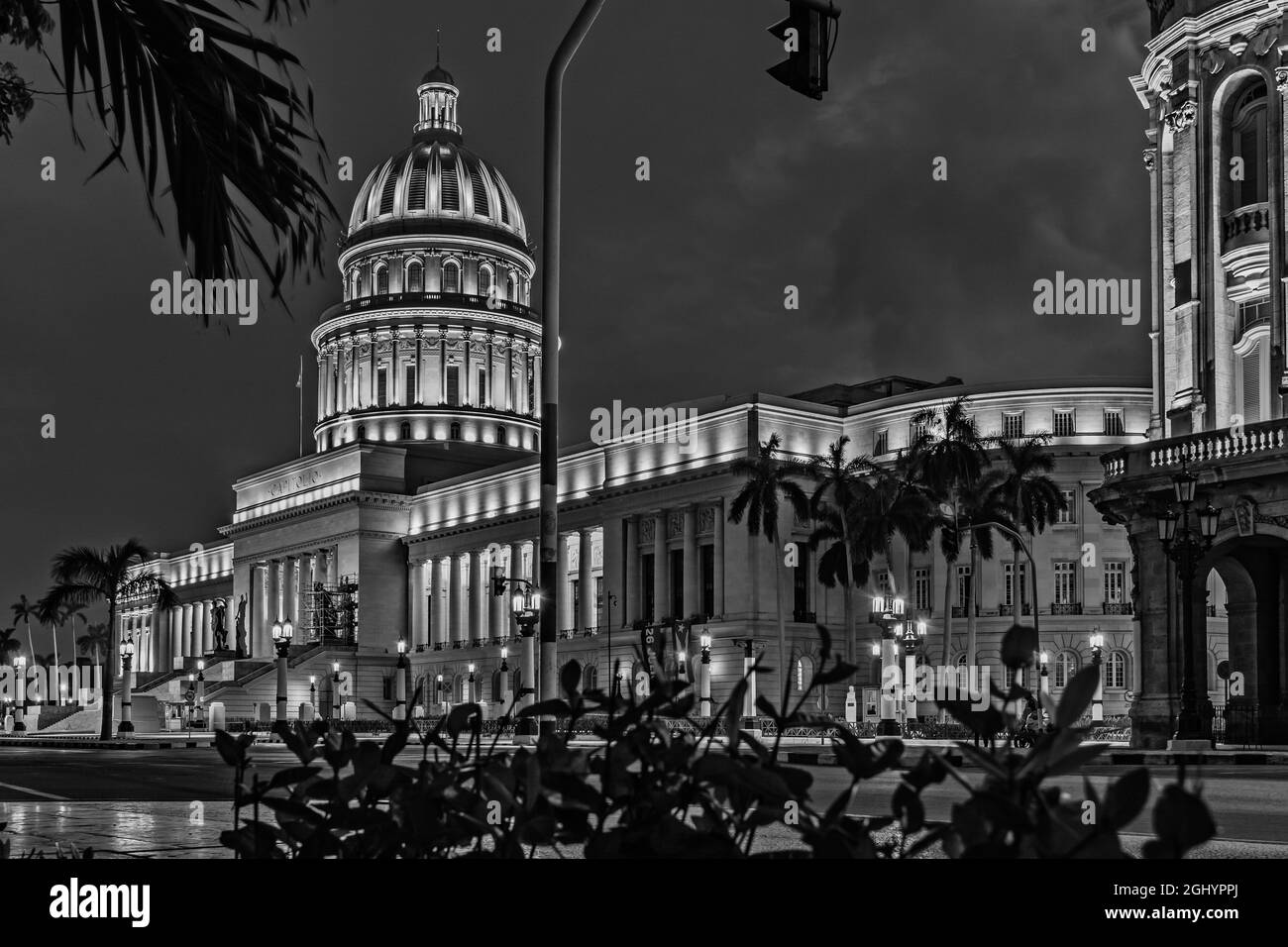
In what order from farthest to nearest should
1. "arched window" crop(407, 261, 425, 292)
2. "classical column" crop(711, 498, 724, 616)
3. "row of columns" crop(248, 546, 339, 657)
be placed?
"arched window" crop(407, 261, 425, 292) → "row of columns" crop(248, 546, 339, 657) → "classical column" crop(711, 498, 724, 616)

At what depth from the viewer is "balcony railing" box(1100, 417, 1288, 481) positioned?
33.6 m

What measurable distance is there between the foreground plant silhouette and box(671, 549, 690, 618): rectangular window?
89100 millimetres

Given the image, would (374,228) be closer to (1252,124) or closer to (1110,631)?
(1110,631)

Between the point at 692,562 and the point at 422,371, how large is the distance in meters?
50.1

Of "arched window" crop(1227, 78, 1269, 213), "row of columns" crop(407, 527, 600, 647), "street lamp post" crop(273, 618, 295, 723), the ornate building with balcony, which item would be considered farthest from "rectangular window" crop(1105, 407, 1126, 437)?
"arched window" crop(1227, 78, 1269, 213)

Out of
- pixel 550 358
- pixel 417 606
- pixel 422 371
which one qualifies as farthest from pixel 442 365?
pixel 550 358

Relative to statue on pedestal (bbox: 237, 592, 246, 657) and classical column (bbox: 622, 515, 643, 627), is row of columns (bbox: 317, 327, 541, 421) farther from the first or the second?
classical column (bbox: 622, 515, 643, 627)

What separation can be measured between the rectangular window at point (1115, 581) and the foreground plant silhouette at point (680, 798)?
82.2 metres

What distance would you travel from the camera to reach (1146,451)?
36.9 metres

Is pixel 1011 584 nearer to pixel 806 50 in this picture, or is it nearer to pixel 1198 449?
pixel 1198 449

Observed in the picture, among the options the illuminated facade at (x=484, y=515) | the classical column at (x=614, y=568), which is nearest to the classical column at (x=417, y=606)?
the illuminated facade at (x=484, y=515)

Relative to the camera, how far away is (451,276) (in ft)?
449

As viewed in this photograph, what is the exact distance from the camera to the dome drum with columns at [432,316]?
438ft
